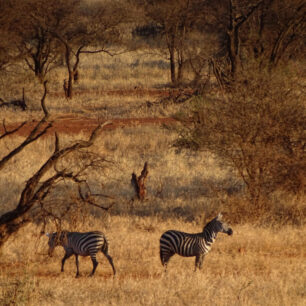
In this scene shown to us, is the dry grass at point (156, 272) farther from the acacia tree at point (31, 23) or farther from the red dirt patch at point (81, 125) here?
the acacia tree at point (31, 23)

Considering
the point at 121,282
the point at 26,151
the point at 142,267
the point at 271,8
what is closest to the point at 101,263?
the point at 142,267

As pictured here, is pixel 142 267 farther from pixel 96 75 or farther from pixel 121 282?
pixel 96 75

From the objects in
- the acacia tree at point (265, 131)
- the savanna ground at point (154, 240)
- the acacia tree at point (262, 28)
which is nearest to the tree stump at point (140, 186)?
the savanna ground at point (154, 240)

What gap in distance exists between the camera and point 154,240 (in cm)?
1034

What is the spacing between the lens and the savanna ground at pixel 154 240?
294 inches

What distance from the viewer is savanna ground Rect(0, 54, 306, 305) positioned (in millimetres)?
7465

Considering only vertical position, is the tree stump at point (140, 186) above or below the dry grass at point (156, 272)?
above

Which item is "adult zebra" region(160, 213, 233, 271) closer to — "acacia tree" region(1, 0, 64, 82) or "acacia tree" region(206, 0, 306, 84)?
"acacia tree" region(206, 0, 306, 84)

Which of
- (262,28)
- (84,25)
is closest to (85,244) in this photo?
(262,28)

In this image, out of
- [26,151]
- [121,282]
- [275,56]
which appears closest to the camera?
[121,282]

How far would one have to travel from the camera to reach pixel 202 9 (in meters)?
28.7

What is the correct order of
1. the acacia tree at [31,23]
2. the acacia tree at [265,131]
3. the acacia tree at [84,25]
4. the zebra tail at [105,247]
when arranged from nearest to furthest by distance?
the zebra tail at [105,247] < the acacia tree at [265,131] < the acacia tree at [31,23] < the acacia tree at [84,25]

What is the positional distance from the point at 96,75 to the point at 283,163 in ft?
70.0

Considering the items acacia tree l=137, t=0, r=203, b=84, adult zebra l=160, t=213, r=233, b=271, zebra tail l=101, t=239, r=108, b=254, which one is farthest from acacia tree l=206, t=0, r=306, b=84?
zebra tail l=101, t=239, r=108, b=254
